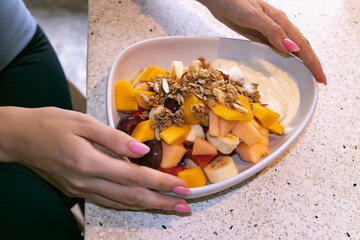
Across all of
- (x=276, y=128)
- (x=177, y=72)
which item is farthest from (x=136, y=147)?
(x=276, y=128)

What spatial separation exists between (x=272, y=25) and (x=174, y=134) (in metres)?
0.44

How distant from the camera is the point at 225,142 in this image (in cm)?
70

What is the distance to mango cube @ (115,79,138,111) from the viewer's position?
756 millimetres

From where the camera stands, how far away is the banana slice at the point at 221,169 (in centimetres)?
69

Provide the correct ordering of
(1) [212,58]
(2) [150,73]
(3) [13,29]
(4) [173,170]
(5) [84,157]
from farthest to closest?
(3) [13,29], (1) [212,58], (2) [150,73], (4) [173,170], (5) [84,157]

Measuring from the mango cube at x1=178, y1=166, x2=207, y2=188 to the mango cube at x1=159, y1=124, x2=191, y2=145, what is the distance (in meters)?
0.07

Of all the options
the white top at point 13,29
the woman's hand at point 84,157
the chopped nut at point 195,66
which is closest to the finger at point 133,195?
the woman's hand at point 84,157

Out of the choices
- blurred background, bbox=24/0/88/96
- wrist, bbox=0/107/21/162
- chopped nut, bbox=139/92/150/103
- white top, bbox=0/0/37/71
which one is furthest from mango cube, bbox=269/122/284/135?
blurred background, bbox=24/0/88/96

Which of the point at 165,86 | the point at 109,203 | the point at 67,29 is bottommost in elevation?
the point at 67,29

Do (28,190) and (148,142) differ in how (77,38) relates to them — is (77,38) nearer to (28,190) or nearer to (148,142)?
(28,190)

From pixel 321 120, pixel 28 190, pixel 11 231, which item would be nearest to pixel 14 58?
pixel 28 190

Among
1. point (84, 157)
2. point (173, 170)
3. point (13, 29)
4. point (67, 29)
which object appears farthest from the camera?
point (67, 29)

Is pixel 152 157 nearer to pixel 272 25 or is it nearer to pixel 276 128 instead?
pixel 276 128

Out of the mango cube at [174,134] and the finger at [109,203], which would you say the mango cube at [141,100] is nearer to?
the mango cube at [174,134]
